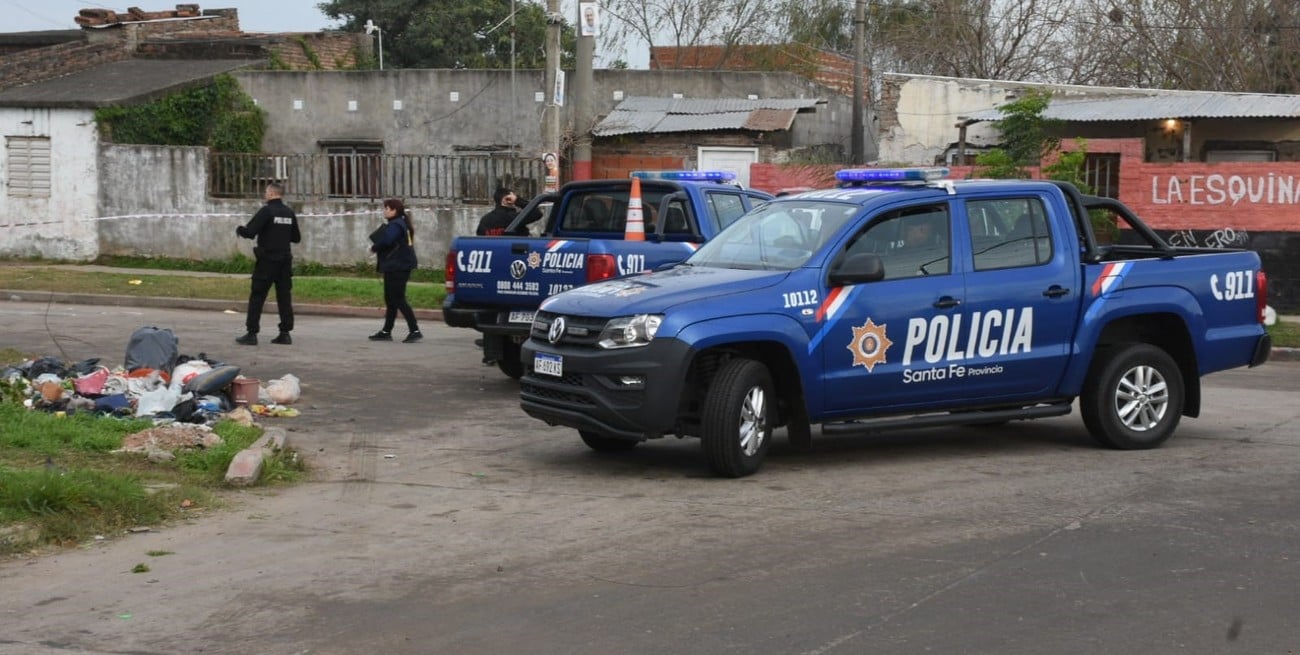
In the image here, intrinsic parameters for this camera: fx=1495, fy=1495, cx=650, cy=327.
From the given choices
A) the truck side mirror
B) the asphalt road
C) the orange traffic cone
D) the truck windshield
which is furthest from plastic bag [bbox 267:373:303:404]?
the truck side mirror

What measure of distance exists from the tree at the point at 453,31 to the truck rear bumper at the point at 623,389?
3604cm

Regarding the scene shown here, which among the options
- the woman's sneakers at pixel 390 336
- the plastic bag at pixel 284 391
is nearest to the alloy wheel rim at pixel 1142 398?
the plastic bag at pixel 284 391

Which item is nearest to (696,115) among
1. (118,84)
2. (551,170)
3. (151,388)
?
(551,170)

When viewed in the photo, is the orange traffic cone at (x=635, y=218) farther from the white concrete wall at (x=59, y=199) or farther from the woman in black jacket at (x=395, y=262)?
the white concrete wall at (x=59, y=199)

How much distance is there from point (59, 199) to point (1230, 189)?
20.5m

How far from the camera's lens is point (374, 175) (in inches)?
1049

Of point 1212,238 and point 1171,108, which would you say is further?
point 1171,108

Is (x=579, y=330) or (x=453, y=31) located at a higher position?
(x=453, y=31)

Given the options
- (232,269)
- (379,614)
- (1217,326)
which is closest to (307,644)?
(379,614)

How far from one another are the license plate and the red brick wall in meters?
14.1

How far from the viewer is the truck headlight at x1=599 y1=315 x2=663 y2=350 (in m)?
8.84

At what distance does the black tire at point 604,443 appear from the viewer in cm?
1012

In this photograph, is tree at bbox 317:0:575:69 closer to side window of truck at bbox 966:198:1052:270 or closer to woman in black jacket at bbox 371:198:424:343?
woman in black jacket at bbox 371:198:424:343

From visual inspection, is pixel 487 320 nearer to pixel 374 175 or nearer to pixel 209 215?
pixel 374 175
